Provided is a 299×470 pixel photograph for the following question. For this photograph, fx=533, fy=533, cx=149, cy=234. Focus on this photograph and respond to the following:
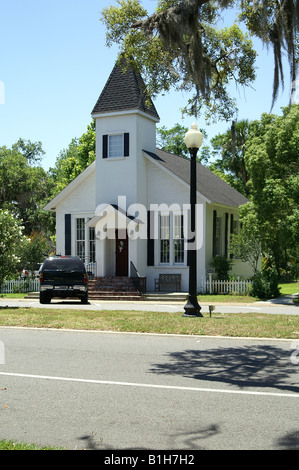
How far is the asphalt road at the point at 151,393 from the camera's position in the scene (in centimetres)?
516

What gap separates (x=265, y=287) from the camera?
23578 millimetres

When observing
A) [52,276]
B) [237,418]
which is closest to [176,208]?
[52,276]

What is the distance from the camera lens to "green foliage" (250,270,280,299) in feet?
77.6

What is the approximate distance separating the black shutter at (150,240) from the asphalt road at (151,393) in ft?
54.1

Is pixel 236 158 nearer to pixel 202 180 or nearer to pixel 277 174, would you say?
pixel 202 180

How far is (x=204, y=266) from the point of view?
26641 mm

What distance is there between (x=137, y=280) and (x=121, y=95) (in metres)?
9.47

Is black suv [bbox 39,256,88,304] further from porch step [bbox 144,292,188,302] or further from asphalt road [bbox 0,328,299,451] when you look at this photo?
asphalt road [bbox 0,328,299,451]

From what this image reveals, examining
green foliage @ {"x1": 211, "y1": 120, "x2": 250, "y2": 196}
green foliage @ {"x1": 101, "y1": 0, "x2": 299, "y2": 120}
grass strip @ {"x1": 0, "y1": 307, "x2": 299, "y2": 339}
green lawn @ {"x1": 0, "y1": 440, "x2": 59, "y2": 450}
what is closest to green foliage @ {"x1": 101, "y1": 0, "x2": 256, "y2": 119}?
green foliage @ {"x1": 101, "y1": 0, "x2": 299, "y2": 120}

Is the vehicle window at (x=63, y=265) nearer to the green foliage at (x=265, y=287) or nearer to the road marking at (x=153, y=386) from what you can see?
the green foliage at (x=265, y=287)

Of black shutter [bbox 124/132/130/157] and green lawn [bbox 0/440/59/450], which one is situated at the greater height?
black shutter [bbox 124/132/130/157]

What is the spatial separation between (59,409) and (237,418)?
1.99 meters

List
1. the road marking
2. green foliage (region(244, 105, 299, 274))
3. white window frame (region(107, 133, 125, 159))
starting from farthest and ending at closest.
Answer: white window frame (region(107, 133, 125, 159))
green foliage (region(244, 105, 299, 274))
the road marking

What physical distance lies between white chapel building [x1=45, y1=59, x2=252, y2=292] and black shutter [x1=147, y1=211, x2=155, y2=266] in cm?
5
